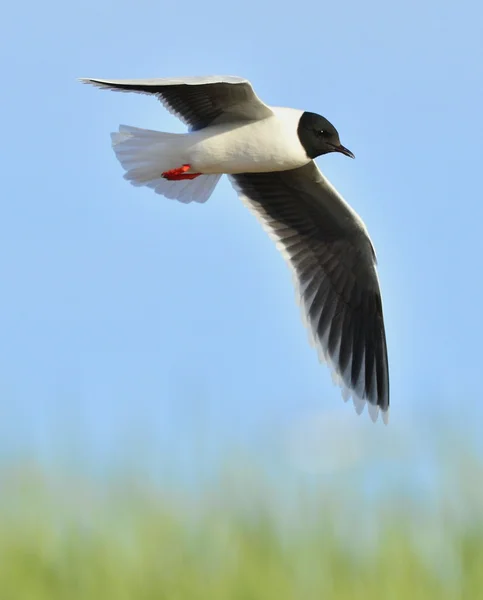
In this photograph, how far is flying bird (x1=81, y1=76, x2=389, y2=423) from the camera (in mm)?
4664

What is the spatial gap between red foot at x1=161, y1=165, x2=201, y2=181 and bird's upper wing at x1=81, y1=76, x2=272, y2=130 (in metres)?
0.21

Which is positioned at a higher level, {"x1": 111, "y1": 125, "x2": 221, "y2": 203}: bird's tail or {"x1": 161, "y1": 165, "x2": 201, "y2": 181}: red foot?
{"x1": 111, "y1": 125, "x2": 221, "y2": 203}: bird's tail

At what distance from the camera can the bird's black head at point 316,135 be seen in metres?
4.81

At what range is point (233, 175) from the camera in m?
5.43

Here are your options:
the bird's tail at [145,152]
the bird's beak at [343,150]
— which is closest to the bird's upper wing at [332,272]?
the bird's beak at [343,150]

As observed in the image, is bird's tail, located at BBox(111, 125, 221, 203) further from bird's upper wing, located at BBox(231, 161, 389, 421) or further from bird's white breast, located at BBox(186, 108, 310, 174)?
bird's upper wing, located at BBox(231, 161, 389, 421)

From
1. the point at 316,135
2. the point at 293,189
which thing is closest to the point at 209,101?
the point at 316,135

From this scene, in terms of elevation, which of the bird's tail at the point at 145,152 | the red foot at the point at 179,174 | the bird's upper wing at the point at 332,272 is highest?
the bird's tail at the point at 145,152

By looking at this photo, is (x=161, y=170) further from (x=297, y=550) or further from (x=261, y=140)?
(x=297, y=550)

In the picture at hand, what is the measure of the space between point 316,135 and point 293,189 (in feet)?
1.73

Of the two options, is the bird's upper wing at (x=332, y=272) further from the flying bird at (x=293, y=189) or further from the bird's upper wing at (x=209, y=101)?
the bird's upper wing at (x=209, y=101)

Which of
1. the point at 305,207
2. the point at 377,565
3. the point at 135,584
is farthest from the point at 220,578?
the point at 305,207

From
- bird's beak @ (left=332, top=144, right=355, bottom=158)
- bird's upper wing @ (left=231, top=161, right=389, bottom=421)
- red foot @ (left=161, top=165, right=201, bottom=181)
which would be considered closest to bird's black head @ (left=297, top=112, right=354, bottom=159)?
bird's beak @ (left=332, top=144, right=355, bottom=158)

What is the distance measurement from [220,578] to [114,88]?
5.92ft
